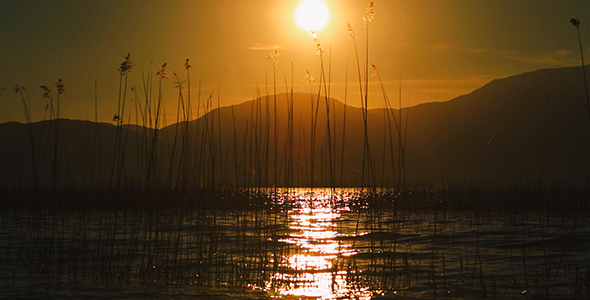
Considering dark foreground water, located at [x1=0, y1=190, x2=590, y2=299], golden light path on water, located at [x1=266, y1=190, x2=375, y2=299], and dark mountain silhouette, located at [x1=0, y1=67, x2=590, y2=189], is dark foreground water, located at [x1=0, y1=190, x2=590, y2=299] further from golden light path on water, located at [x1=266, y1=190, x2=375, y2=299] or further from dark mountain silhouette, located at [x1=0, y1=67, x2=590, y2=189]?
dark mountain silhouette, located at [x1=0, y1=67, x2=590, y2=189]

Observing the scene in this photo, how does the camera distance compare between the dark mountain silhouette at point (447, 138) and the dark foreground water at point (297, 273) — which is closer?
the dark foreground water at point (297, 273)

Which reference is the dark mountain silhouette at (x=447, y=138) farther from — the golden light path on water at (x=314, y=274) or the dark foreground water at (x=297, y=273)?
the dark foreground water at (x=297, y=273)

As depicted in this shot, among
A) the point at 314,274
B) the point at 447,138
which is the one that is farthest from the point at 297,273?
the point at 447,138

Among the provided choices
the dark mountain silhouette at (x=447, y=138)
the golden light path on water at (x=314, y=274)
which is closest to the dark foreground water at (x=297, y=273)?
the golden light path on water at (x=314, y=274)

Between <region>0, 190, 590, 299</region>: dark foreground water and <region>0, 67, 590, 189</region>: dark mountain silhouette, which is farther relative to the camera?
<region>0, 67, 590, 189</region>: dark mountain silhouette

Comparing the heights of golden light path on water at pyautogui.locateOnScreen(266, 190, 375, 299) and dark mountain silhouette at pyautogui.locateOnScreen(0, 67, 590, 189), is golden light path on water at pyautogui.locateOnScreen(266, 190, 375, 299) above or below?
below

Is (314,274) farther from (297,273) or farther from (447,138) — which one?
(447,138)

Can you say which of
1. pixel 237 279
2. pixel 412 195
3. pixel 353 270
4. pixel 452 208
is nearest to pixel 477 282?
pixel 353 270

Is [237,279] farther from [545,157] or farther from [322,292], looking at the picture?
[545,157]

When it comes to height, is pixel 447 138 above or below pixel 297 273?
above

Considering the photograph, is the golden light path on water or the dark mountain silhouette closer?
the golden light path on water

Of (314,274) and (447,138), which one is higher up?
(447,138)

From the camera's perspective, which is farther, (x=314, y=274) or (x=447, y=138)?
(x=447, y=138)

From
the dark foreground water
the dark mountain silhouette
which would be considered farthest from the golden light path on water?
the dark mountain silhouette
